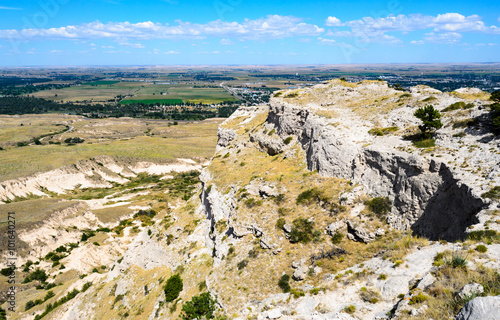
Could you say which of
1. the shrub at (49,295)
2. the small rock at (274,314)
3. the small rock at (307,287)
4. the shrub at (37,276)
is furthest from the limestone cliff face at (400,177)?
the shrub at (37,276)

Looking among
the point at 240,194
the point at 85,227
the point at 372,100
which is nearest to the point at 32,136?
the point at 85,227

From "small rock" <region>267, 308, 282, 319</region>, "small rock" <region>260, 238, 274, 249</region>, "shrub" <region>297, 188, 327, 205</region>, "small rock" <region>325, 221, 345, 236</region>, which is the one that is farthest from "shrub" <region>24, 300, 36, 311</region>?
"small rock" <region>325, 221, 345, 236</region>

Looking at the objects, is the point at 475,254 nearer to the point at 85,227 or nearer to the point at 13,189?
the point at 85,227

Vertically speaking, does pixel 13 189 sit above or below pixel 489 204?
below

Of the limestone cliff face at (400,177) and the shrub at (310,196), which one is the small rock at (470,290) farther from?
the shrub at (310,196)

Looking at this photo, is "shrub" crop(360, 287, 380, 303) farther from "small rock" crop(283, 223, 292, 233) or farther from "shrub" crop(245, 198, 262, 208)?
"shrub" crop(245, 198, 262, 208)
